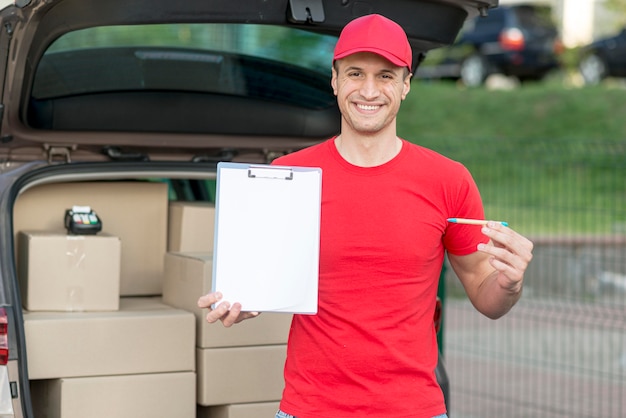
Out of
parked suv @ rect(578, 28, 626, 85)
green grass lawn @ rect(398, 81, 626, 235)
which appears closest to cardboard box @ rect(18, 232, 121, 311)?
green grass lawn @ rect(398, 81, 626, 235)

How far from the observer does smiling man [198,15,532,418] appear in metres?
2.77

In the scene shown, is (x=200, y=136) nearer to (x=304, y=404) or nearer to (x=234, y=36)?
(x=234, y=36)

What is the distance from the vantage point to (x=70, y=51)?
3.72m

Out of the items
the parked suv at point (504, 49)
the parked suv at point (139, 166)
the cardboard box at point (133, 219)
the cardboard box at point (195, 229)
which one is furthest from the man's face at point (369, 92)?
the parked suv at point (504, 49)

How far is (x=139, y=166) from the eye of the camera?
13.2ft

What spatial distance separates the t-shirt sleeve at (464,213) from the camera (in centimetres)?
287

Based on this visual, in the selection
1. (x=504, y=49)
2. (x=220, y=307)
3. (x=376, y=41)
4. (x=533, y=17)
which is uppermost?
(x=533, y=17)

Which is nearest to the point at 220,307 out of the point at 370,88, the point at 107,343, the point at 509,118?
the point at 370,88

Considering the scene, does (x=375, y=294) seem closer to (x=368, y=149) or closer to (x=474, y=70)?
(x=368, y=149)

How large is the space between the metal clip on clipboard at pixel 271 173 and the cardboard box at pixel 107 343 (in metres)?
1.04

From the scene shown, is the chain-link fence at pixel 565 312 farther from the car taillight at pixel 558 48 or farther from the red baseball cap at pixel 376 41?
the car taillight at pixel 558 48

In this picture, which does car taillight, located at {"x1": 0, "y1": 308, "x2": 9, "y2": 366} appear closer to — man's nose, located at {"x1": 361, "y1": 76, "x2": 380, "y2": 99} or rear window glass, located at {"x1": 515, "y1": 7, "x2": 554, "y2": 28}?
man's nose, located at {"x1": 361, "y1": 76, "x2": 380, "y2": 99}

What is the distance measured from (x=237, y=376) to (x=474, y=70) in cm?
1594

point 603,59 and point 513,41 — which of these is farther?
point 513,41
